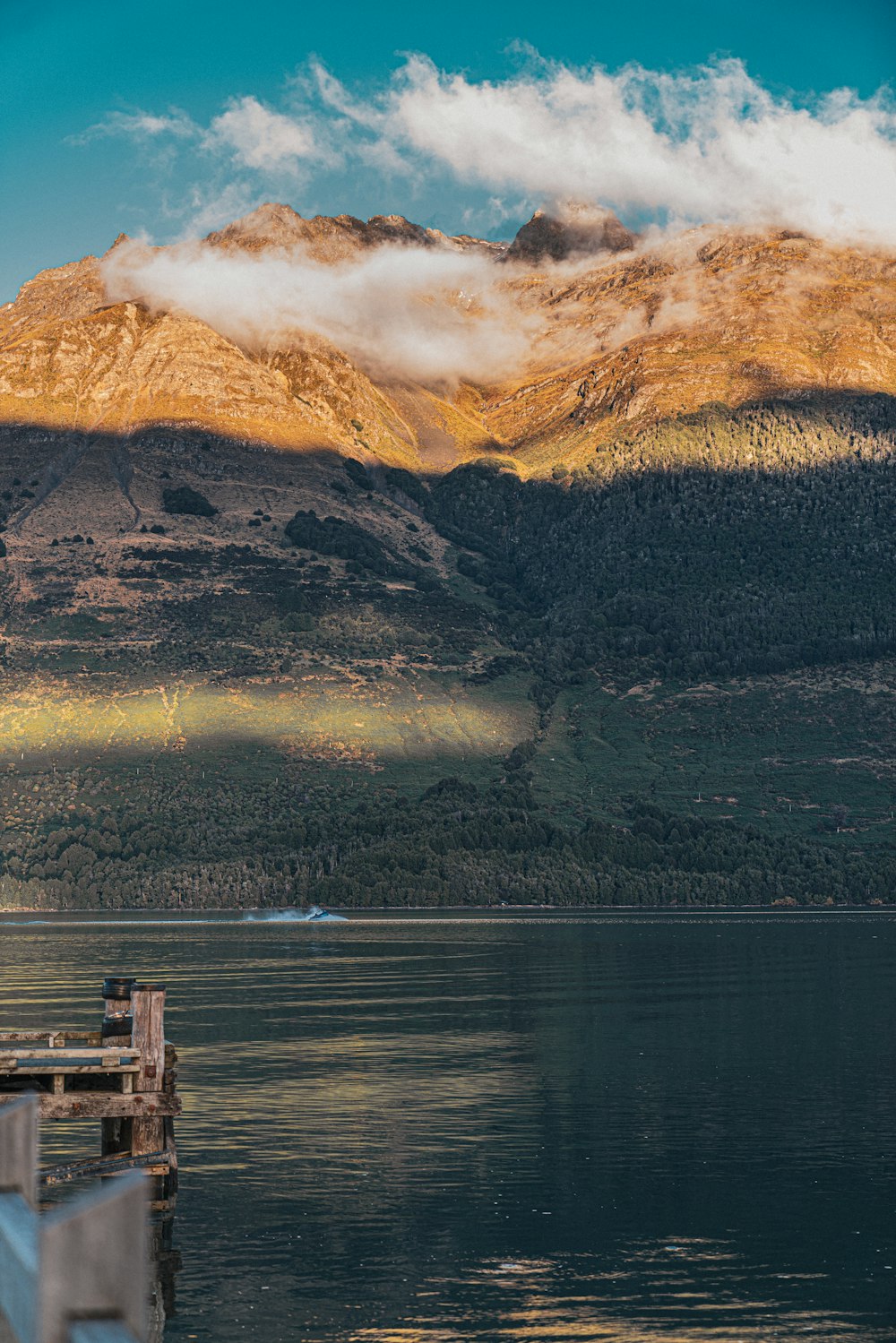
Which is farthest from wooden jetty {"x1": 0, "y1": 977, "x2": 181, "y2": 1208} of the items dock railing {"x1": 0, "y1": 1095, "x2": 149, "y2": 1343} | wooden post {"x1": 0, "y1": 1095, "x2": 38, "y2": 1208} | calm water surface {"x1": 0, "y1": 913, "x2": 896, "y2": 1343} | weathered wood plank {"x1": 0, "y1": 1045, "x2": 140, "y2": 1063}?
dock railing {"x1": 0, "y1": 1095, "x2": 149, "y2": 1343}

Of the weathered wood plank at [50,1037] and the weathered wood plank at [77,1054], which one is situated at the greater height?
the weathered wood plank at [50,1037]

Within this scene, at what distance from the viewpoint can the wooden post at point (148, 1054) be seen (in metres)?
41.2

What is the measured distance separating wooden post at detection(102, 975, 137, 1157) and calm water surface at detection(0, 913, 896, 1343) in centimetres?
299

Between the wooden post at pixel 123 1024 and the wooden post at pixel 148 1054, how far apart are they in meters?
0.70

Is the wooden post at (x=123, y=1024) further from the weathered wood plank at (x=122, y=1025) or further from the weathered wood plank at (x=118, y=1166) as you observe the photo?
the weathered wood plank at (x=118, y=1166)

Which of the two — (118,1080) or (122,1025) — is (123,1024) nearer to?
(122,1025)

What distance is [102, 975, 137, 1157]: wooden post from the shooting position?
42.6m

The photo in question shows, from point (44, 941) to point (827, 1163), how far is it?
153 metres

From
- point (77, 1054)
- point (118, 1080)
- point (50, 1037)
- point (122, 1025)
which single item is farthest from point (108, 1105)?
point (50, 1037)

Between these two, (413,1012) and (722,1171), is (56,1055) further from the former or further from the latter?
(413,1012)

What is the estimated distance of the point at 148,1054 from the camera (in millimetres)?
41125

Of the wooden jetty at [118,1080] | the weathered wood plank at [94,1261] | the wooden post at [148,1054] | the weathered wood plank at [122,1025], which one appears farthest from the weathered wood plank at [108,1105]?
the weathered wood plank at [94,1261]

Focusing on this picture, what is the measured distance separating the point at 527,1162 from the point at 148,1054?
1943cm

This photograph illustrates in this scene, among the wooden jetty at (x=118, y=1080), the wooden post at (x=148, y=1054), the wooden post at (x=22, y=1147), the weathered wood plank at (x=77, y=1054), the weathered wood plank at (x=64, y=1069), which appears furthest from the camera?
the wooden post at (x=148, y=1054)
